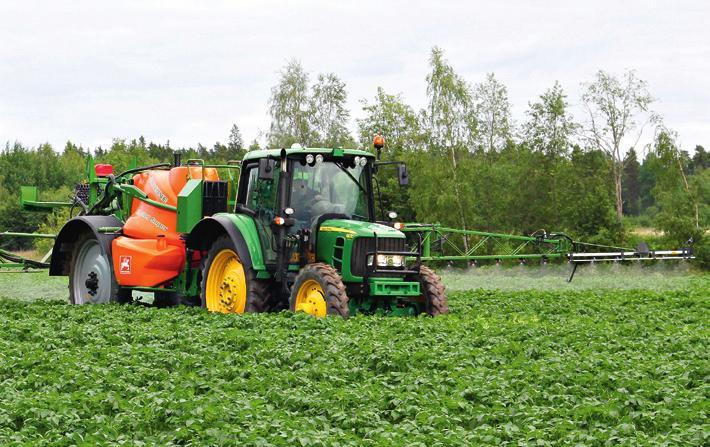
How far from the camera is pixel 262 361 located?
10805mm

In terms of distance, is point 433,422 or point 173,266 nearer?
point 433,422

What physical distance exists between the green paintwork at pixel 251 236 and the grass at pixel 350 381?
0.95m

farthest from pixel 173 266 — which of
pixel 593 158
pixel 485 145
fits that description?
pixel 485 145

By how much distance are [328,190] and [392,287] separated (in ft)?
5.99

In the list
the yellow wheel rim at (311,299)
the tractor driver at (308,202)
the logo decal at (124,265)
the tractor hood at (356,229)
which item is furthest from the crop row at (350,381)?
the logo decal at (124,265)

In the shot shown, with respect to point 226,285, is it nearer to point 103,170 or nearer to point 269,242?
point 269,242

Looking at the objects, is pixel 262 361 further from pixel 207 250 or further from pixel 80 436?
pixel 207 250

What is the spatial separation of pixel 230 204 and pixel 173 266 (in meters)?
1.41

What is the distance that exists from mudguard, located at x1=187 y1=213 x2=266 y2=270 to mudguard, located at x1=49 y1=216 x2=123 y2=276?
8.82ft

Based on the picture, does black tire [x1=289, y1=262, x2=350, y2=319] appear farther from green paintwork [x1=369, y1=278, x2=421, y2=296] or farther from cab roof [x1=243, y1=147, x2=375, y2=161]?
cab roof [x1=243, y1=147, x2=375, y2=161]

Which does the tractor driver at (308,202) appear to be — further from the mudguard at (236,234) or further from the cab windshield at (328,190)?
the mudguard at (236,234)

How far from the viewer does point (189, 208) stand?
1647 cm

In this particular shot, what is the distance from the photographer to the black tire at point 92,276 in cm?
1783

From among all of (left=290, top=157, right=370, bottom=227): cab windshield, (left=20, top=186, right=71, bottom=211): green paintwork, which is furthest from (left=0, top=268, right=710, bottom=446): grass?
(left=20, top=186, right=71, bottom=211): green paintwork
